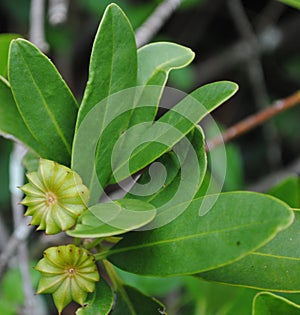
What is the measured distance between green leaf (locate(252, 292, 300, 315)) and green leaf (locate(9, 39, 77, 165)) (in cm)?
36

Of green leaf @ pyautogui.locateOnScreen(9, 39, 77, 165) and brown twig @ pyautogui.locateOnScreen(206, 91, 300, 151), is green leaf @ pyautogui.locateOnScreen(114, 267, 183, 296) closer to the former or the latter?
brown twig @ pyautogui.locateOnScreen(206, 91, 300, 151)

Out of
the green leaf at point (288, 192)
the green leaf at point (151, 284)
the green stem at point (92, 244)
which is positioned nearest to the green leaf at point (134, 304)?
the green stem at point (92, 244)

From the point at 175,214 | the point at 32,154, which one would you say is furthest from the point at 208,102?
the point at 32,154

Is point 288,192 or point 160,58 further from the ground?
point 160,58

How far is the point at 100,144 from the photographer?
93cm

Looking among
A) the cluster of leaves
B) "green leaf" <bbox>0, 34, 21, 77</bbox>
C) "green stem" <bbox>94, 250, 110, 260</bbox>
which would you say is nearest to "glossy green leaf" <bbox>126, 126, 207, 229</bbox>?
the cluster of leaves

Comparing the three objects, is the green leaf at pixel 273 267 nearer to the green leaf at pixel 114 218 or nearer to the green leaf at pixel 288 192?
the green leaf at pixel 114 218

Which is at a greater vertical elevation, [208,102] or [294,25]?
[208,102]

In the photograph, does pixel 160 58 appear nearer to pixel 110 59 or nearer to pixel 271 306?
pixel 110 59

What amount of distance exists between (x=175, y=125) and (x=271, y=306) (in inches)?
11.6

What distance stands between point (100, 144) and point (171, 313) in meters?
1.09

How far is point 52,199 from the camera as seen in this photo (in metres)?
0.87

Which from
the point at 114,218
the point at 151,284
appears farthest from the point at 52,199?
the point at 151,284

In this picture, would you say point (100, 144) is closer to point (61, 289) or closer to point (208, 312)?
point (61, 289)
